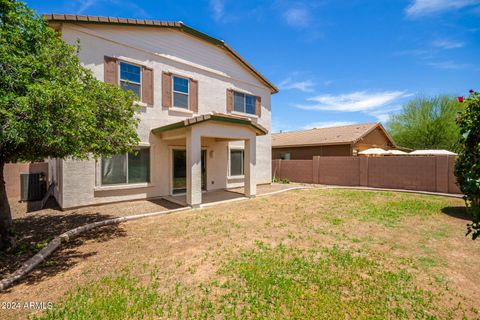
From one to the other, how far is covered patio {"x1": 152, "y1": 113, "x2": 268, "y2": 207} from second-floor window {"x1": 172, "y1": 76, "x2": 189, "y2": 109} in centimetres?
200

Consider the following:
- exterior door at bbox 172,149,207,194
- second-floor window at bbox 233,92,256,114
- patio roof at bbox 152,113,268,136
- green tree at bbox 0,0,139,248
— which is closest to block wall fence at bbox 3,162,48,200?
exterior door at bbox 172,149,207,194

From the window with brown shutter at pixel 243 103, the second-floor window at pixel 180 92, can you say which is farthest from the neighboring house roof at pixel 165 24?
the second-floor window at pixel 180 92

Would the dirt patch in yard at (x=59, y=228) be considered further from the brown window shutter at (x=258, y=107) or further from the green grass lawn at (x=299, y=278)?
the brown window shutter at (x=258, y=107)

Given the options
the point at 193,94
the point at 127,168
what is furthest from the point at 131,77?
the point at 127,168

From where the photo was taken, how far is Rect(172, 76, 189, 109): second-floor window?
11.4 m

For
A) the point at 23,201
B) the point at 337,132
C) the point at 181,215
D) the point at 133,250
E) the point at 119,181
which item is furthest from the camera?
the point at 337,132

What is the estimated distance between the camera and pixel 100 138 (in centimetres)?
552

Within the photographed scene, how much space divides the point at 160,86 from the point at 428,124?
92.7 feet

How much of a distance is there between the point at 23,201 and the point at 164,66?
9.28 metres

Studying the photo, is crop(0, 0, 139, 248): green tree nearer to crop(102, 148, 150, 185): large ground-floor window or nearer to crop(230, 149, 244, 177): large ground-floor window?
crop(102, 148, 150, 185): large ground-floor window

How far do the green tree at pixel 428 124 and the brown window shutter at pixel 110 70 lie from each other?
2938 cm

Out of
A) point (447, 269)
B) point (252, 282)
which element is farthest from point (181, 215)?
point (447, 269)

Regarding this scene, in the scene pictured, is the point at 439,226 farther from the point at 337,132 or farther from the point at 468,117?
the point at 337,132

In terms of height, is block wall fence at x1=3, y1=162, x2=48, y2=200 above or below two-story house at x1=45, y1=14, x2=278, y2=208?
below
